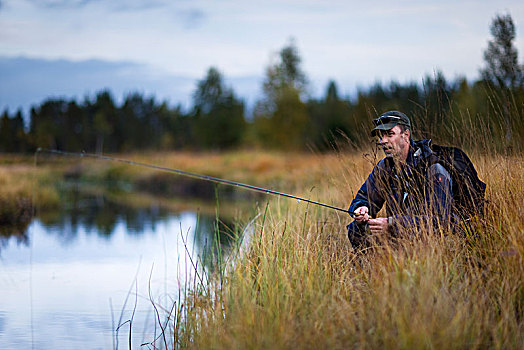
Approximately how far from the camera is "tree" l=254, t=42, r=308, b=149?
94.4 ft

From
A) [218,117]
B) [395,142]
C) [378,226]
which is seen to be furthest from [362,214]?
[218,117]

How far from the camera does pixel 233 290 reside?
10.6 feet

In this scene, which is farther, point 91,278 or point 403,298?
point 91,278

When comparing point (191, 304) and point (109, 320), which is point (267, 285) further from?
point (109, 320)

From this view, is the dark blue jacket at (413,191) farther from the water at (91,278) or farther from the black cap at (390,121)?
the water at (91,278)

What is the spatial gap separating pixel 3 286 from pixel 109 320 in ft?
5.21

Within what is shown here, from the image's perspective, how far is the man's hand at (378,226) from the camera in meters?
3.28

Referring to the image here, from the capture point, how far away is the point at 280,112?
2916cm

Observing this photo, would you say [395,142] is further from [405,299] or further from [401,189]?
[405,299]

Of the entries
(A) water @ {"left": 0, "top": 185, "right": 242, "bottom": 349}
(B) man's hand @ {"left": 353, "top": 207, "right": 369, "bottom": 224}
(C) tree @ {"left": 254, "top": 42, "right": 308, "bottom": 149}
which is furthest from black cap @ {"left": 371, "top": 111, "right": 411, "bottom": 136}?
(C) tree @ {"left": 254, "top": 42, "right": 308, "bottom": 149}

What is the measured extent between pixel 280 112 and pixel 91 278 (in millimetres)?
23894

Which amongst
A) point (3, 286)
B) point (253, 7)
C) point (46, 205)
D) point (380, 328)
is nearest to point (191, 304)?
point (380, 328)

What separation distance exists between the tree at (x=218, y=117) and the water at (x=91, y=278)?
2809cm

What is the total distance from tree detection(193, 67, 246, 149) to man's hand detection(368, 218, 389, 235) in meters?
35.0
